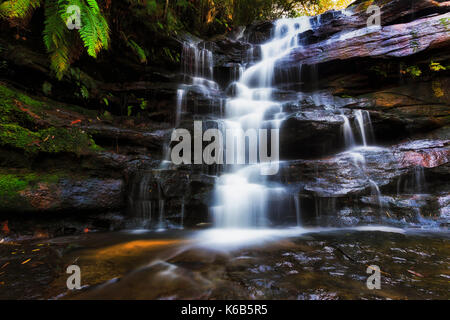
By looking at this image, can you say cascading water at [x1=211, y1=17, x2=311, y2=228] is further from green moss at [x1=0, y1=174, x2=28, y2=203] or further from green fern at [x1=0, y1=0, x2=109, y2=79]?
green fern at [x1=0, y1=0, x2=109, y2=79]

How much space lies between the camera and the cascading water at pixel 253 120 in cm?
386

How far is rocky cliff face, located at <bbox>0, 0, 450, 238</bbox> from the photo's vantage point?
357 cm

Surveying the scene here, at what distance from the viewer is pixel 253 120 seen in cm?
586

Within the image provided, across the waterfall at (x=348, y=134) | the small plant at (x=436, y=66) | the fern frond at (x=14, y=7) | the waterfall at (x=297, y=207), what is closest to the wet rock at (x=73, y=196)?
the fern frond at (x=14, y=7)

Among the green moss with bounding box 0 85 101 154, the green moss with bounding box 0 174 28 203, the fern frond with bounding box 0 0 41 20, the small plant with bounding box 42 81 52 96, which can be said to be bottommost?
the green moss with bounding box 0 174 28 203

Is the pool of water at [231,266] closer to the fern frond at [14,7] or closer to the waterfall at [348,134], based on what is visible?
the waterfall at [348,134]

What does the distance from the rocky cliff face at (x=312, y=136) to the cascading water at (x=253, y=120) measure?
0.27 m

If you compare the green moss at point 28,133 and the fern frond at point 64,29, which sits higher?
the fern frond at point 64,29

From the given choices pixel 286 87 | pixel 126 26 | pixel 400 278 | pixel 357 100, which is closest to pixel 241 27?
pixel 286 87

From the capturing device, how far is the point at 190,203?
12.6ft

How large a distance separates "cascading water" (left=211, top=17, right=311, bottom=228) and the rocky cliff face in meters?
0.27

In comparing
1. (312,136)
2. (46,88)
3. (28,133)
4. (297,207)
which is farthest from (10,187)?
(312,136)

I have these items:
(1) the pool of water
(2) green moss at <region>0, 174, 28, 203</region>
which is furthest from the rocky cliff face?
(1) the pool of water

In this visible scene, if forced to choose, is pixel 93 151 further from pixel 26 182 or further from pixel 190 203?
pixel 190 203
